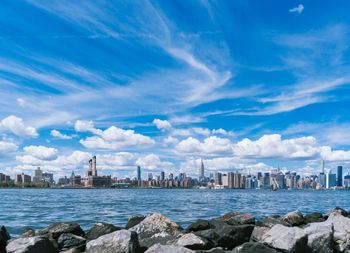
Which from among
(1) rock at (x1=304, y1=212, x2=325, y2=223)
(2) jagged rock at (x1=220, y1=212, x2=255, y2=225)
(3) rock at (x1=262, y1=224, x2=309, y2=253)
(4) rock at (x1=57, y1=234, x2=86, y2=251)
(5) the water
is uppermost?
(3) rock at (x1=262, y1=224, x2=309, y2=253)

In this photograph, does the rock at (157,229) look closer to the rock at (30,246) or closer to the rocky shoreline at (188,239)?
the rocky shoreline at (188,239)

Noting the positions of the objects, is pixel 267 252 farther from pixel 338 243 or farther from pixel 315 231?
pixel 338 243

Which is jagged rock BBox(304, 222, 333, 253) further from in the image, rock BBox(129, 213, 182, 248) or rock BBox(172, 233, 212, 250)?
rock BBox(129, 213, 182, 248)

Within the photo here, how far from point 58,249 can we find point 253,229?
265 inches

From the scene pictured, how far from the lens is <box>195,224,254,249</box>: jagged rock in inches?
647

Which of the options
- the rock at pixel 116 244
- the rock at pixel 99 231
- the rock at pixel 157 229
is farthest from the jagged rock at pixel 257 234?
the rock at pixel 99 231

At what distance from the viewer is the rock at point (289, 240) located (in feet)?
48.6

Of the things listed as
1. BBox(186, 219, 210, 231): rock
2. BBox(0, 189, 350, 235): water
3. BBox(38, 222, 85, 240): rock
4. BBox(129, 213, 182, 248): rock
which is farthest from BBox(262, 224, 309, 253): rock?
BBox(0, 189, 350, 235): water

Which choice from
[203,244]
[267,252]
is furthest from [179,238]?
[267,252]

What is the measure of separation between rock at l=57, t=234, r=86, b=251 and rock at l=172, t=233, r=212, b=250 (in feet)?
12.3

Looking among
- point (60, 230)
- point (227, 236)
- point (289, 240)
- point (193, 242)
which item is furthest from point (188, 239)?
point (60, 230)

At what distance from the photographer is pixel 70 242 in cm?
1727

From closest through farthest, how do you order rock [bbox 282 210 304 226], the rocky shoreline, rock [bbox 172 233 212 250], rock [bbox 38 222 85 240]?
the rocky shoreline < rock [bbox 172 233 212 250] < rock [bbox 38 222 85 240] < rock [bbox 282 210 304 226]

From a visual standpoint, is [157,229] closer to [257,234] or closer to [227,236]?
[227,236]
